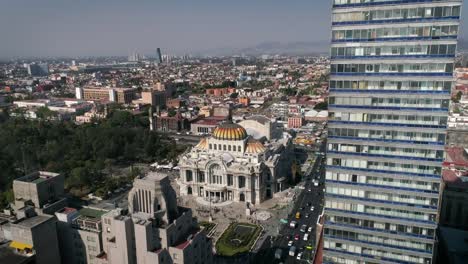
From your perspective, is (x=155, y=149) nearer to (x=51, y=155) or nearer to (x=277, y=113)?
(x=51, y=155)

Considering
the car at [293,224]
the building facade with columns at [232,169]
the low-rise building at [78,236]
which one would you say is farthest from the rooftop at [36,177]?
the car at [293,224]

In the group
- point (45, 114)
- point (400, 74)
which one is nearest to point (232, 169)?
point (400, 74)

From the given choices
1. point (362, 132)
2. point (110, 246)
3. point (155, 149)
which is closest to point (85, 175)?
point (155, 149)

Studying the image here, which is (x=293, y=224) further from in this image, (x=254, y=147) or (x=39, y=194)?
(x=39, y=194)

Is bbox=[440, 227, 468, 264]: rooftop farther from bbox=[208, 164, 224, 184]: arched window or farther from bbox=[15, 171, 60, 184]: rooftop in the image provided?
bbox=[15, 171, 60, 184]: rooftop

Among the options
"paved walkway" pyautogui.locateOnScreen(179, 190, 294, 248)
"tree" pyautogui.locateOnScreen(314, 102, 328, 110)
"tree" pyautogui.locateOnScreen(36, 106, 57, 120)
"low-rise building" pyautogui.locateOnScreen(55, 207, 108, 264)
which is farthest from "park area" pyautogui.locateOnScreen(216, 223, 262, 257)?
"tree" pyautogui.locateOnScreen(36, 106, 57, 120)

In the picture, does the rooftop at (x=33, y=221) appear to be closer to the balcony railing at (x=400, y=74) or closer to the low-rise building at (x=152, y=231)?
the low-rise building at (x=152, y=231)
